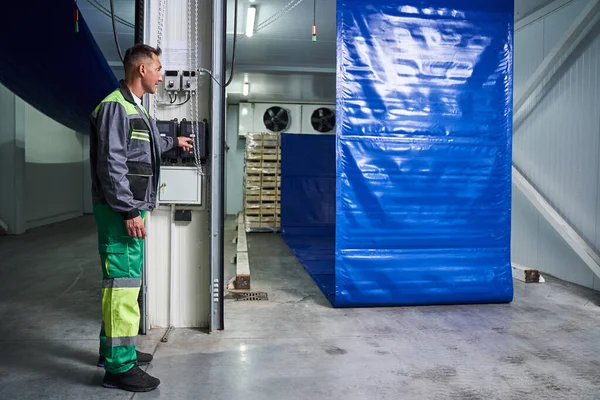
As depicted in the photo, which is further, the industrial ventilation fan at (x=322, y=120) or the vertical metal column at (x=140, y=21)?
the industrial ventilation fan at (x=322, y=120)

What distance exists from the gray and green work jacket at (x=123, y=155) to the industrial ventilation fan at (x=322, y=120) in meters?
11.2

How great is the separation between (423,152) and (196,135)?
6.84 feet

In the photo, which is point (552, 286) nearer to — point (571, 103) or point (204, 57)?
point (571, 103)

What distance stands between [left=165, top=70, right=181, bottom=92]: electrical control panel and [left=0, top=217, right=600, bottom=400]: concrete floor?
184 centimetres

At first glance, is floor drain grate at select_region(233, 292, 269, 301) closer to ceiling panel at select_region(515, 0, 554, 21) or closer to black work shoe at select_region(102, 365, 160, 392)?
black work shoe at select_region(102, 365, 160, 392)

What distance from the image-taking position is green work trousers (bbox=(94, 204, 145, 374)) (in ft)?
8.39

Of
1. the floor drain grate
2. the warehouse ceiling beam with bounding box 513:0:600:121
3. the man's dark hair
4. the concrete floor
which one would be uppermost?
the warehouse ceiling beam with bounding box 513:0:600:121

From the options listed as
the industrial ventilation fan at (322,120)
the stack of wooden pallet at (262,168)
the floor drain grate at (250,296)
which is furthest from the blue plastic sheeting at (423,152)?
the industrial ventilation fan at (322,120)

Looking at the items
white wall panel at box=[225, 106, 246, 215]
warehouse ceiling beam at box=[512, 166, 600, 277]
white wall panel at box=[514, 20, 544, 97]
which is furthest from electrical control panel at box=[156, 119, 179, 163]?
white wall panel at box=[225, 106, 246, 215]

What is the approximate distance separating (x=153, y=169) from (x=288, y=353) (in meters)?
1.51

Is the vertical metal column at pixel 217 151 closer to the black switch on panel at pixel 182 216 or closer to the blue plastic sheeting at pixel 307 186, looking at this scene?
the black switch on panel at pixel 182 216

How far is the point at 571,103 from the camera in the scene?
561 centimetres

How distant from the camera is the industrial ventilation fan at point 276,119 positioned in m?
14.0

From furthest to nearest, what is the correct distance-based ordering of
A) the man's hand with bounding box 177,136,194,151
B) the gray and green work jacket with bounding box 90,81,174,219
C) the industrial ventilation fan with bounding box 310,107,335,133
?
the industrial ventilation fan with bounding box 310,107,335,133
the man's hand with bounding box 177,136,194,151
the gray and green work jacket with bounding box 90,81,174,219
